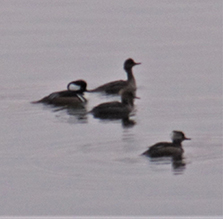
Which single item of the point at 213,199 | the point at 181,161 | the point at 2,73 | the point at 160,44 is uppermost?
the point at 160,44

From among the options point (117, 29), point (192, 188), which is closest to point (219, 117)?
point (192, 188)

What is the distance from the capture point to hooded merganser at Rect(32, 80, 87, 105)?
20.7m

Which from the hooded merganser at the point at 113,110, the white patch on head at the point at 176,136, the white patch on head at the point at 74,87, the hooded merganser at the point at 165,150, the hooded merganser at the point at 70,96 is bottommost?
the hooded merganser at the point at 165,150

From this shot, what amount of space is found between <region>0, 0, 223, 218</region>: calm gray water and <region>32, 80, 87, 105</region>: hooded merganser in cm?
34

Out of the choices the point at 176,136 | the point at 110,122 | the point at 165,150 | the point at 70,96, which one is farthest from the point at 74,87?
the point at 165,150

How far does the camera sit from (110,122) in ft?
61.2

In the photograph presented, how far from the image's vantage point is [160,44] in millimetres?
28234

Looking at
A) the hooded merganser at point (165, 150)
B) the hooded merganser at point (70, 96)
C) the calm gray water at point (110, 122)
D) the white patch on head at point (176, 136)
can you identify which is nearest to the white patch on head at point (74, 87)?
the hooded merganser at point (70, 96)

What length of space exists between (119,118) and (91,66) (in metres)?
6.49

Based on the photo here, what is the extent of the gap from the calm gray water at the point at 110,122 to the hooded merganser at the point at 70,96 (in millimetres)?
341

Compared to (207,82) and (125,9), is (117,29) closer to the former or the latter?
(125,9)

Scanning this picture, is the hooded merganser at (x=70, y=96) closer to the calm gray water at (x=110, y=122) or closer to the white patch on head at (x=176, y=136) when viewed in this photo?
the calm gray water at (x=110, y=122)

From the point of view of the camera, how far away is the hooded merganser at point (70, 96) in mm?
20688

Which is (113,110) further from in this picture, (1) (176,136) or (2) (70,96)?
(1) (176,136)
